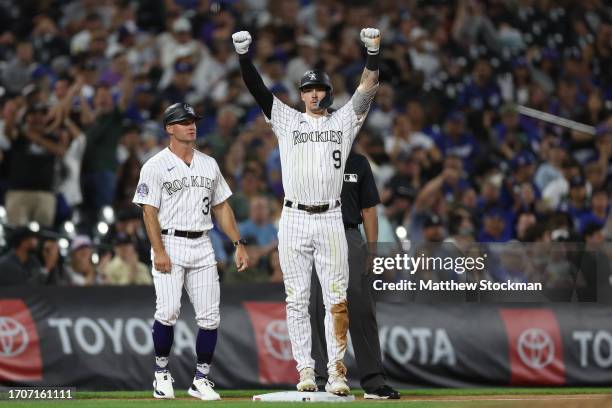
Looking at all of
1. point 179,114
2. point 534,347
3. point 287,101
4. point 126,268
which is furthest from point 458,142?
point 179,114

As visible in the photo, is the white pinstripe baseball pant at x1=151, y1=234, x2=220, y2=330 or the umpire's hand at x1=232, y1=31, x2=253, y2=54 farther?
the white pinstripe baseball pant at x1=151, y1=234, x2=220, y2=330

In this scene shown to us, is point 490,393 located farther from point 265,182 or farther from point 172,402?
point 265,182

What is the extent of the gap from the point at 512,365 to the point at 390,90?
21.4ft

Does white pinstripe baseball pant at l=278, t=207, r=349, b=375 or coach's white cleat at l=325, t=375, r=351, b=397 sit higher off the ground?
white pinstripe baseball pant at l=278, t=207, r=349, b=375

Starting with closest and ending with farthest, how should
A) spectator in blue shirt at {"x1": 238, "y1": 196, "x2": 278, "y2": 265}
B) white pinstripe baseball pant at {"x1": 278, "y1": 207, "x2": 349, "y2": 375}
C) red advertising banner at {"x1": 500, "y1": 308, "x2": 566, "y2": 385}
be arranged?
white pinstripe baseball pant at {"x1": 278, "y1": 207, "x2": 349, "y2": 375}, red advertising banner at {"x1": 500, "y1": 308, "x2": 566, "y2": 385}, spectator in blue shirt at {"x1": 238, "y1": 196, "x2": 278, "y2": 265}

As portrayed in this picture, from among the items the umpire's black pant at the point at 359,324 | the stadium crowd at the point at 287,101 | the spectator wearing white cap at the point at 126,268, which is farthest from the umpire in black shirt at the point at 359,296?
the spectator wearing white cap at the point at 126,268

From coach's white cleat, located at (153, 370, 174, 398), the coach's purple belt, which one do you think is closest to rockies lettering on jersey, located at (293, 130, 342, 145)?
the coach's purple belt

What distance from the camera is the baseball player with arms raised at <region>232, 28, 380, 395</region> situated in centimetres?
819

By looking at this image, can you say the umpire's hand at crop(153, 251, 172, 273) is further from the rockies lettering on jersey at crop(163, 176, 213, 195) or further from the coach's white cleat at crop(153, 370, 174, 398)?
the coach's white cleat at crop(153, 370, 174, 398)

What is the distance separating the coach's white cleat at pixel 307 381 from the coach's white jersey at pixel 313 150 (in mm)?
1122

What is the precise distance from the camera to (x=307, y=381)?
814cm

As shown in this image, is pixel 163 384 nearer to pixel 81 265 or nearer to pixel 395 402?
pixel 395 402

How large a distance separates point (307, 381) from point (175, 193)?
1.59 m

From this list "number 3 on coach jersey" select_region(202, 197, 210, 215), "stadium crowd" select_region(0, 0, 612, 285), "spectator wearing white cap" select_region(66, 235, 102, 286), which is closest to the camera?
"number 3 on coach jersey" select_region(202, 197, 210, 215)
